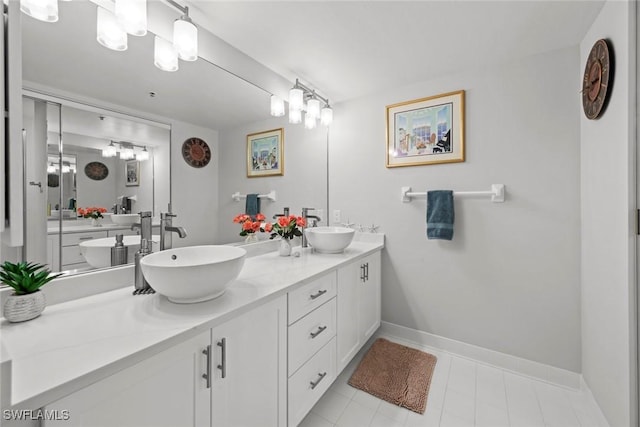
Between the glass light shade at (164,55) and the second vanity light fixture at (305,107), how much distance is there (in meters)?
0.72

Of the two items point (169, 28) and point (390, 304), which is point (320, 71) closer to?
point (169, 28)

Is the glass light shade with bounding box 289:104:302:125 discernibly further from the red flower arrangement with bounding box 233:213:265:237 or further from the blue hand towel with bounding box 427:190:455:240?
the blue hand towel with bounding box 427:190:455:240

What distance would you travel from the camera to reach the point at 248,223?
70.1 inches

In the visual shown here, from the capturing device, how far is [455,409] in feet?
5.02

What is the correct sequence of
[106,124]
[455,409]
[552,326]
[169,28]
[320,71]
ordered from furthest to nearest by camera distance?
1. [320,71]
2. [552,326]
3. [455,409]
4. [169,28]
5. [106,124]

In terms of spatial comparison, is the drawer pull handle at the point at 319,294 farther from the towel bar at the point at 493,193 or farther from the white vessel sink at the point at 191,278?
the towel bar at the point at 493,193

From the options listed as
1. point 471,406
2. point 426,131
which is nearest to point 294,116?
point 426,131

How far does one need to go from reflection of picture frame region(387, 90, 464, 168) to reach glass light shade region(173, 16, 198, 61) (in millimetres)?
1526

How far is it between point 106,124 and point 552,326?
276 centimetres

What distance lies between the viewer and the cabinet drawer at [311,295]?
4.17ft

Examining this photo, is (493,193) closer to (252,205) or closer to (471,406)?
(471,406)

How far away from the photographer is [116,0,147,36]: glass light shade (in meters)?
1.12

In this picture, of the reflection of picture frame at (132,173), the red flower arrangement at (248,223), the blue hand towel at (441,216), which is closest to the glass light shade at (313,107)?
the red flower arrangement at (248,223)

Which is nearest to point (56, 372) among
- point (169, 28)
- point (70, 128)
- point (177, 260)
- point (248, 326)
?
point (248, 326)
